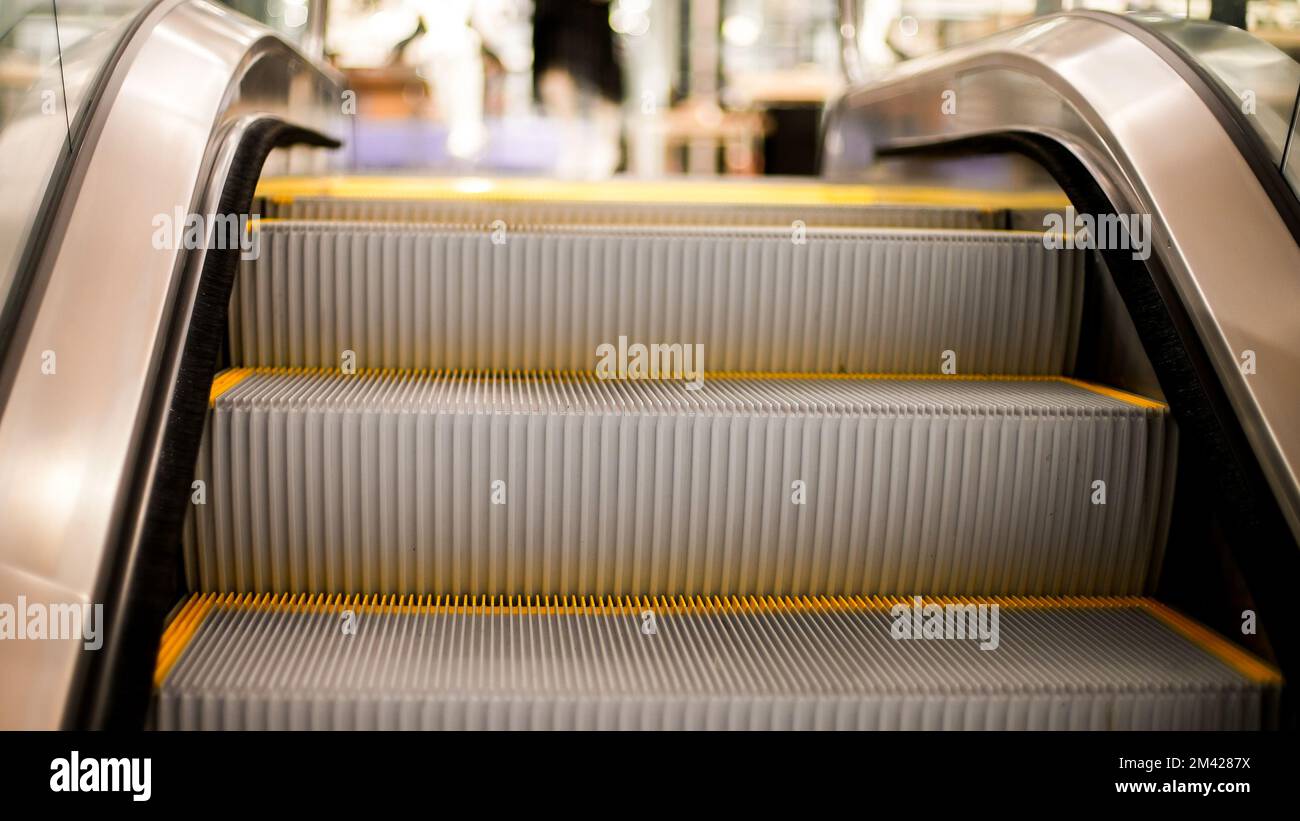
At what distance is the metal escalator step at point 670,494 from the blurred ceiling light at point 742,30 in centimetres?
1011

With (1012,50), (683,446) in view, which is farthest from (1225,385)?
(1012,50)

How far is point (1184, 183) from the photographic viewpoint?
1.64 meters

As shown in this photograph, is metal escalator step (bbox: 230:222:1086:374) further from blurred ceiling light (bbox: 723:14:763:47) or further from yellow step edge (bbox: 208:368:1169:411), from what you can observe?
blurred ceiling light (bbox: 723:14:763:47)

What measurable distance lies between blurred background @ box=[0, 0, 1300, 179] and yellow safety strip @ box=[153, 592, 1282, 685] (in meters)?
4.62

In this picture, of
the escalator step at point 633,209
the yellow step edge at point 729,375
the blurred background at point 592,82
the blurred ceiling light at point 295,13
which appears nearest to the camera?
the yellow step edge at point 729,375

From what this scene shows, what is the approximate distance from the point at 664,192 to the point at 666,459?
1.95m

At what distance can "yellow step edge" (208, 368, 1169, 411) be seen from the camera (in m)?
1.79

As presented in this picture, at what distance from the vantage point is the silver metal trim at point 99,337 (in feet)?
3.82

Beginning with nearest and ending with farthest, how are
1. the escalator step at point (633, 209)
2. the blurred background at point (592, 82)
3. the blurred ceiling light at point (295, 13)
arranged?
the escalator step at point (633, 209) → the blurred ceiling light at point (295, 13) → the blurred background at point (592, 82)

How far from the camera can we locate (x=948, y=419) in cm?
163

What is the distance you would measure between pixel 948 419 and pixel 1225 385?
0.41m

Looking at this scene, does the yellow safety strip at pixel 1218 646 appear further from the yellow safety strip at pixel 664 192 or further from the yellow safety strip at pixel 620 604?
the yellow safety strip at pixel 664 192

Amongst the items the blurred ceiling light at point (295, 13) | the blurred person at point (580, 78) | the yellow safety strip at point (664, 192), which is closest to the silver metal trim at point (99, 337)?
the yellow safety strip at point (664, 192)

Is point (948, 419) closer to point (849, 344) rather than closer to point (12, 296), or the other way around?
point (849, 344)
